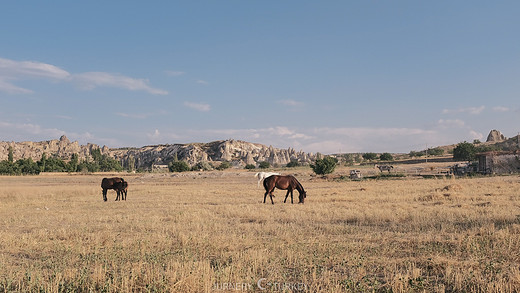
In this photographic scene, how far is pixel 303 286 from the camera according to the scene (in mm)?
6262

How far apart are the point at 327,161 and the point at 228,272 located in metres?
53.8

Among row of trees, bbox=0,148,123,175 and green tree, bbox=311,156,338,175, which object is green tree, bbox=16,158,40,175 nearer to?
row of trees, bbox=0,148,123,175

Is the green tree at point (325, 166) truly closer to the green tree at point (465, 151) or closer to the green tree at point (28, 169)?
the green tree at point (465, 151)

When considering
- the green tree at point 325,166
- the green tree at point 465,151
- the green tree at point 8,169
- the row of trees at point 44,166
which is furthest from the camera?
the row of trees at point 44,166

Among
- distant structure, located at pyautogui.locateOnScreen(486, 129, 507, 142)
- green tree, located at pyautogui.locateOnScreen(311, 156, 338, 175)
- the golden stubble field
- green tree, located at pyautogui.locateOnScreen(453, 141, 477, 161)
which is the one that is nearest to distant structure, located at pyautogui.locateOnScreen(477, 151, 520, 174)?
green tree, located at pyautogui.locateOnScreen(311, 156, 338, 175)

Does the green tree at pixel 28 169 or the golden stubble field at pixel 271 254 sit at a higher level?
the green tree at pixel 28 169

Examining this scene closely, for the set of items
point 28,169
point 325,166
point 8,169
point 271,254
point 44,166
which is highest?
point 44,166

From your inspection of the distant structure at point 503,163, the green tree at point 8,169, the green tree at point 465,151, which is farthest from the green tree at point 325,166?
the green tree at point 8,169

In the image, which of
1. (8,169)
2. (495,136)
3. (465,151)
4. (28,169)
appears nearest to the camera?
(8,169)

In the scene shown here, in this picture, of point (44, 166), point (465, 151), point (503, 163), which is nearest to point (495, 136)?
point (465, 151)

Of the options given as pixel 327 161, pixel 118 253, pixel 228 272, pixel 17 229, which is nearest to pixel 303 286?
pixel 228 272

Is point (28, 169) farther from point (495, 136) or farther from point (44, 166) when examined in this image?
point (495, 136)

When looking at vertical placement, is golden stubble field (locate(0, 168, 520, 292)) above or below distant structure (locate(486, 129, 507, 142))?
below

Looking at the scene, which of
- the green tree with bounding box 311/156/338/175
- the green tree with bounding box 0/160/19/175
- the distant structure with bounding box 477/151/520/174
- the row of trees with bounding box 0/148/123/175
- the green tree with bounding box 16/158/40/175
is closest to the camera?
the distant structure with bounding box 477/151/520/174
